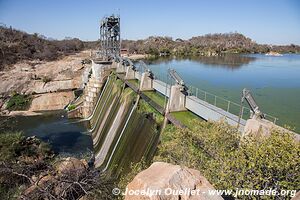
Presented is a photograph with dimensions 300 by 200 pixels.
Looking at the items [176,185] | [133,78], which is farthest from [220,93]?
[176,185]

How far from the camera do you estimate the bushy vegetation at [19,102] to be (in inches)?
1725

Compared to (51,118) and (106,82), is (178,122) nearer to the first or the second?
(106,82)

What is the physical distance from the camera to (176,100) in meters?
21.0

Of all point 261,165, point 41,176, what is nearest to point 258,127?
point 261,165

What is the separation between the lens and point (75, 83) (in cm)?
5031

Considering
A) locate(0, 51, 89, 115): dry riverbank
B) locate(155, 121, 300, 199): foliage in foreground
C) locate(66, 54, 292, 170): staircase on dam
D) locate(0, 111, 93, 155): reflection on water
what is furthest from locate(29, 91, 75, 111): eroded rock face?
locate(155, 121, 300, 199): foliage in foreground

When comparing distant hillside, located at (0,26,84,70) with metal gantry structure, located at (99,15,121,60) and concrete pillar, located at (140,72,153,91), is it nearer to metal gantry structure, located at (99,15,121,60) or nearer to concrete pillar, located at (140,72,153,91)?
metal gantry structure, located at (99,15,121,60)

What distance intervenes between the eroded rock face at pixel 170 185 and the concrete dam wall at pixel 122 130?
1220 centimetres

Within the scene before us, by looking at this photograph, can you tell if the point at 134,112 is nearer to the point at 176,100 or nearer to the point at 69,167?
the point at 176,100

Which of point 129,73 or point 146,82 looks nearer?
point 146,82

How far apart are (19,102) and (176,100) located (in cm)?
3406

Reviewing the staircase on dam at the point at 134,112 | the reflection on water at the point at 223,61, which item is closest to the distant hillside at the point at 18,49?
the reflection on water at the point at 223,61

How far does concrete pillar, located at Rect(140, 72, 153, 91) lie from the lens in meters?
28.2

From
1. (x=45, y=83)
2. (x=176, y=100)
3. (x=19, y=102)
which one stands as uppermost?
(x=176, y=100)
